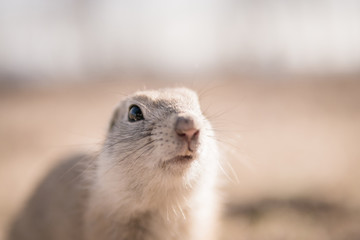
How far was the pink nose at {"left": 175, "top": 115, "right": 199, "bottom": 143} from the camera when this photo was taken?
3.21 metres

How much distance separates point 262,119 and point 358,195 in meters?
8.44

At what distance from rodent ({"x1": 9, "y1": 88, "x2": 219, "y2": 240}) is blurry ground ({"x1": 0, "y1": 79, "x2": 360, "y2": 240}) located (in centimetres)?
51

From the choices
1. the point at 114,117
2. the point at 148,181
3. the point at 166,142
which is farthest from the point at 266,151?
the point at 166,142

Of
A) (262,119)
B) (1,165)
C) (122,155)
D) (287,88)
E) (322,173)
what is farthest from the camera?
(287,88)

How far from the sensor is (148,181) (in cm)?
350

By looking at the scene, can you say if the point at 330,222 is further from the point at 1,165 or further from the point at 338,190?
the point at 1,165

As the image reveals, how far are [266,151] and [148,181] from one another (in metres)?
6.50

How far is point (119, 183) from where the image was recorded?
3.77 metres

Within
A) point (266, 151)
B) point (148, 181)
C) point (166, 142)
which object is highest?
point (166, 142)

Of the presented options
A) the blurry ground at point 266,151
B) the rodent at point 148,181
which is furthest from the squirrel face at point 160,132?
the blurry ground at point 266,151

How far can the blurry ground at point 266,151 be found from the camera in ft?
16.7

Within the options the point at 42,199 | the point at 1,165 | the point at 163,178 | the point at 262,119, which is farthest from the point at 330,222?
the point at 262,119

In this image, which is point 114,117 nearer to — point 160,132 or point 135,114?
point 135,114

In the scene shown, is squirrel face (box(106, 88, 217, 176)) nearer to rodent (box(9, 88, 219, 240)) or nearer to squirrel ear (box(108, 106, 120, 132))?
rodent (box(9, 88, 219, 240))
